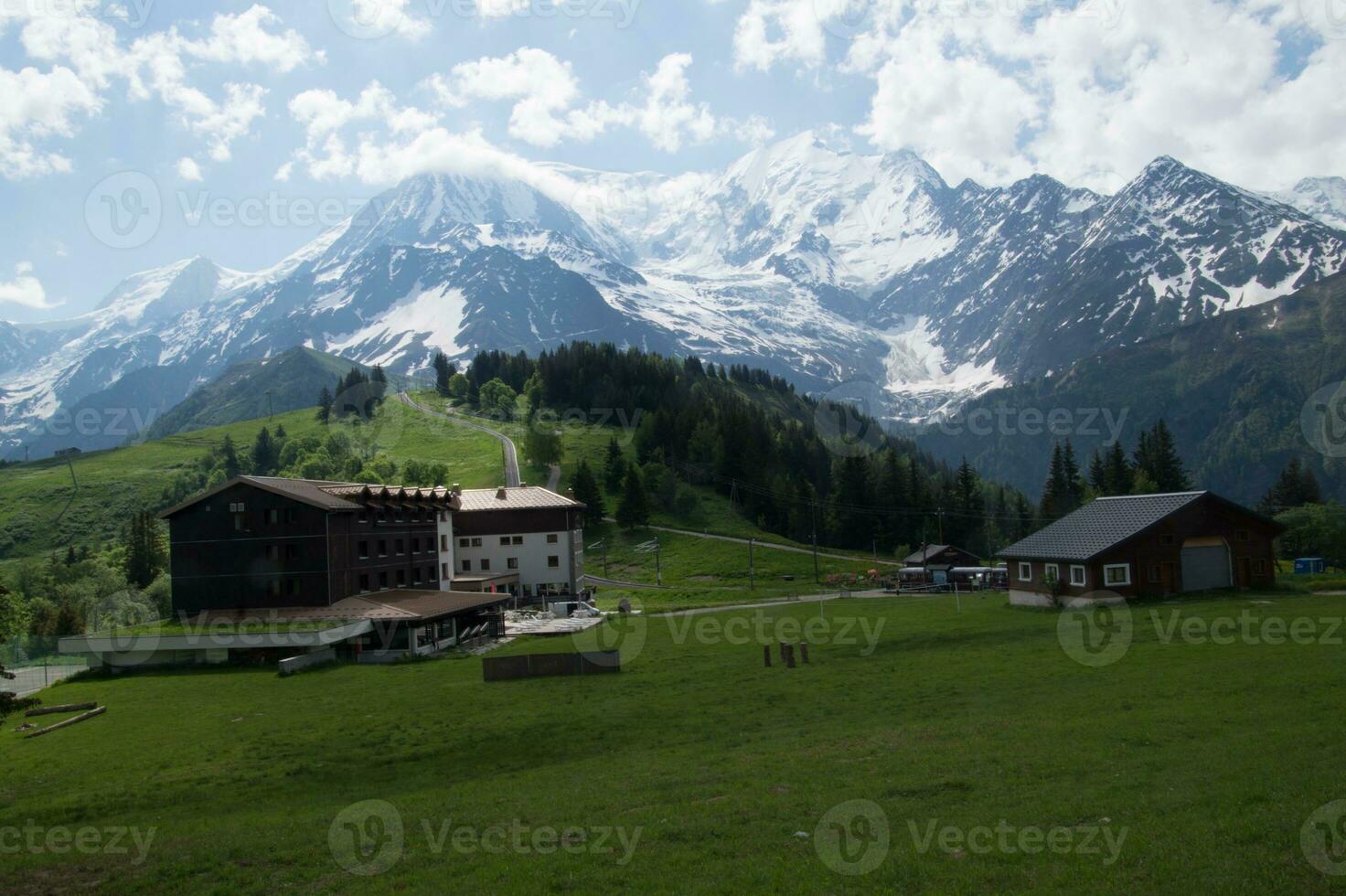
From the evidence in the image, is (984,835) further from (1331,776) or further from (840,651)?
(840,651)

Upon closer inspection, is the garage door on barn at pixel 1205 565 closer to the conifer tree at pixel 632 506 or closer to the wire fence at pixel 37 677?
the wire fence at pixel 37 677

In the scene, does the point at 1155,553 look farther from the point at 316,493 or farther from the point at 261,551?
the point at 261,551

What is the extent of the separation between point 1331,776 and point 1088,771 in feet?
14.1

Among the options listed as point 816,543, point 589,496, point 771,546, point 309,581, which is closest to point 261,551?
point 309,581

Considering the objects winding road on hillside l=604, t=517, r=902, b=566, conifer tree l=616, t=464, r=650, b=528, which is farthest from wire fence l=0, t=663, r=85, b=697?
winding road on hillside l=604, t=517, r=902, b=566

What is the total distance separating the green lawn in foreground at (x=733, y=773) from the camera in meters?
15.1

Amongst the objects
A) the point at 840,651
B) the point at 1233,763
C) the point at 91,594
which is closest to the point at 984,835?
the point at 1233,763

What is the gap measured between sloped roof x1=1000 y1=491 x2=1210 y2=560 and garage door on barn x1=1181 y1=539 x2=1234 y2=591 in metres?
2.98

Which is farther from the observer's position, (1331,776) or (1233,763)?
(1233,763)

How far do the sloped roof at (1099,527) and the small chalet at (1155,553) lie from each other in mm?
69

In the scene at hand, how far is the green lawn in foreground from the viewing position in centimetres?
1507

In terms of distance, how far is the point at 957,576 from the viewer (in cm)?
9531

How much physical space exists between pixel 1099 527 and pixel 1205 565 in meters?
7.12

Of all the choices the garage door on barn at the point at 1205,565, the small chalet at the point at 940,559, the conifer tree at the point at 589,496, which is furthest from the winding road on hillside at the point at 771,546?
the garage door on barn at the point at 1205,565
